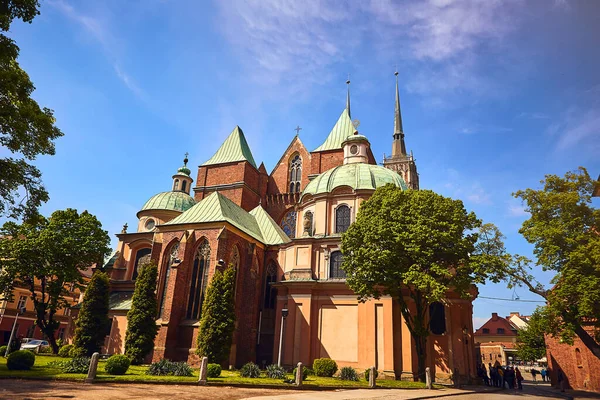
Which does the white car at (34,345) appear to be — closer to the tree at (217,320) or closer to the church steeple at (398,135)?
the tree at (217,320)

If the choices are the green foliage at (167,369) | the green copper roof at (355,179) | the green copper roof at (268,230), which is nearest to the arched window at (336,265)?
the green copper roof at (268,230)

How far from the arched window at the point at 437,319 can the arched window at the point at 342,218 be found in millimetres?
8784

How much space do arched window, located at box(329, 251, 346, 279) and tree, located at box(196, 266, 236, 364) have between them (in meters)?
8.40

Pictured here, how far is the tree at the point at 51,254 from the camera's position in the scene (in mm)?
30656

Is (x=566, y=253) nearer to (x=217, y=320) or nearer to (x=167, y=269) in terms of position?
(x=217, y=320)

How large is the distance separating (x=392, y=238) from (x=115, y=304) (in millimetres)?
24730

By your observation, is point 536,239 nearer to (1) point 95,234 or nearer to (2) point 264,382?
(2) point 264,382

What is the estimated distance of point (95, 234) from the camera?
1320 inches

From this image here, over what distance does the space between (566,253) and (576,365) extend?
56.2 ft

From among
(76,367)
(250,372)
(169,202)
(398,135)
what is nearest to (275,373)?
(250,372)

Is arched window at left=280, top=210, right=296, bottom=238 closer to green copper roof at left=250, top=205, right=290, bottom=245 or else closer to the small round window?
green copper roof at left=250, top=205, right=290, bottom=245

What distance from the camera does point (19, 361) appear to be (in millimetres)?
16688

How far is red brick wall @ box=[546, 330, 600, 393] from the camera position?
3017 cm

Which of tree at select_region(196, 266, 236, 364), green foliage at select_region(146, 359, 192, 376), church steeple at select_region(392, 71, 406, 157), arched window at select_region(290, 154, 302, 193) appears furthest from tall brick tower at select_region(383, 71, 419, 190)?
green foliage at select_region(146, 359, 192, 376)
